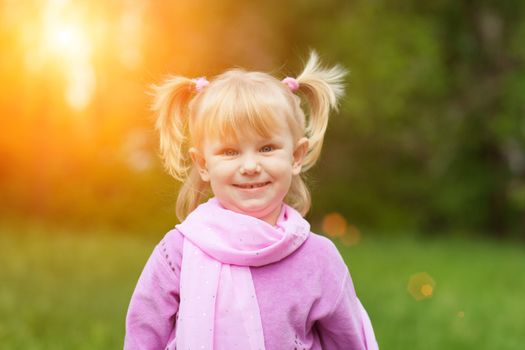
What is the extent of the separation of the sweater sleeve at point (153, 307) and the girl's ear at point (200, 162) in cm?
32

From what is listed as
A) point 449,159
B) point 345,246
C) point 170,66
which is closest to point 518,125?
point 449,159

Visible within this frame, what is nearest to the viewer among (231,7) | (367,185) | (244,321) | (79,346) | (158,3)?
(244,321)

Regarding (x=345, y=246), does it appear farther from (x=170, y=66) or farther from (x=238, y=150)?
(x=238, y=150)

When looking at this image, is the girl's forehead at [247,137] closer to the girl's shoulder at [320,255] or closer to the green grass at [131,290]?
the girl's shoulder at [320,255]

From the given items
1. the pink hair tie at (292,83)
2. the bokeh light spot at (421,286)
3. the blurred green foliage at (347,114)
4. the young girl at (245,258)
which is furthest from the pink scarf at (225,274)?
the blurred green foliage at (347,114)

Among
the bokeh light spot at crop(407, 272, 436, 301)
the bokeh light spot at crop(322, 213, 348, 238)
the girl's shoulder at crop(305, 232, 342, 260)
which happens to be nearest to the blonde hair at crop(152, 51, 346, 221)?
the girl's shoulder at crop(305, 232, 342, 260)

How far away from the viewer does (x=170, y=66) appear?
50.1 ft

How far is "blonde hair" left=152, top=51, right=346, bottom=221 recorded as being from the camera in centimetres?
309

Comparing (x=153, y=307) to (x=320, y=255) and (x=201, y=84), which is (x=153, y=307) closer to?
(x=320, y=255)

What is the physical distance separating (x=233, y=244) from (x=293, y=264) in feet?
0.70

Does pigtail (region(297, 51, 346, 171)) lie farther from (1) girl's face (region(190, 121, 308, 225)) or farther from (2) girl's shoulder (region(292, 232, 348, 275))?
(2) girl's shoulder (region(292, 232, 348, 275))

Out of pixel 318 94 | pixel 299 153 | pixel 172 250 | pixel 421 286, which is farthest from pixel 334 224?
pixel 172 250

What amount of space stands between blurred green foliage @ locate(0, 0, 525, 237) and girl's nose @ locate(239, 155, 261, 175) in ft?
32.2

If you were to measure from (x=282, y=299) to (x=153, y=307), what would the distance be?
1.41 feet
